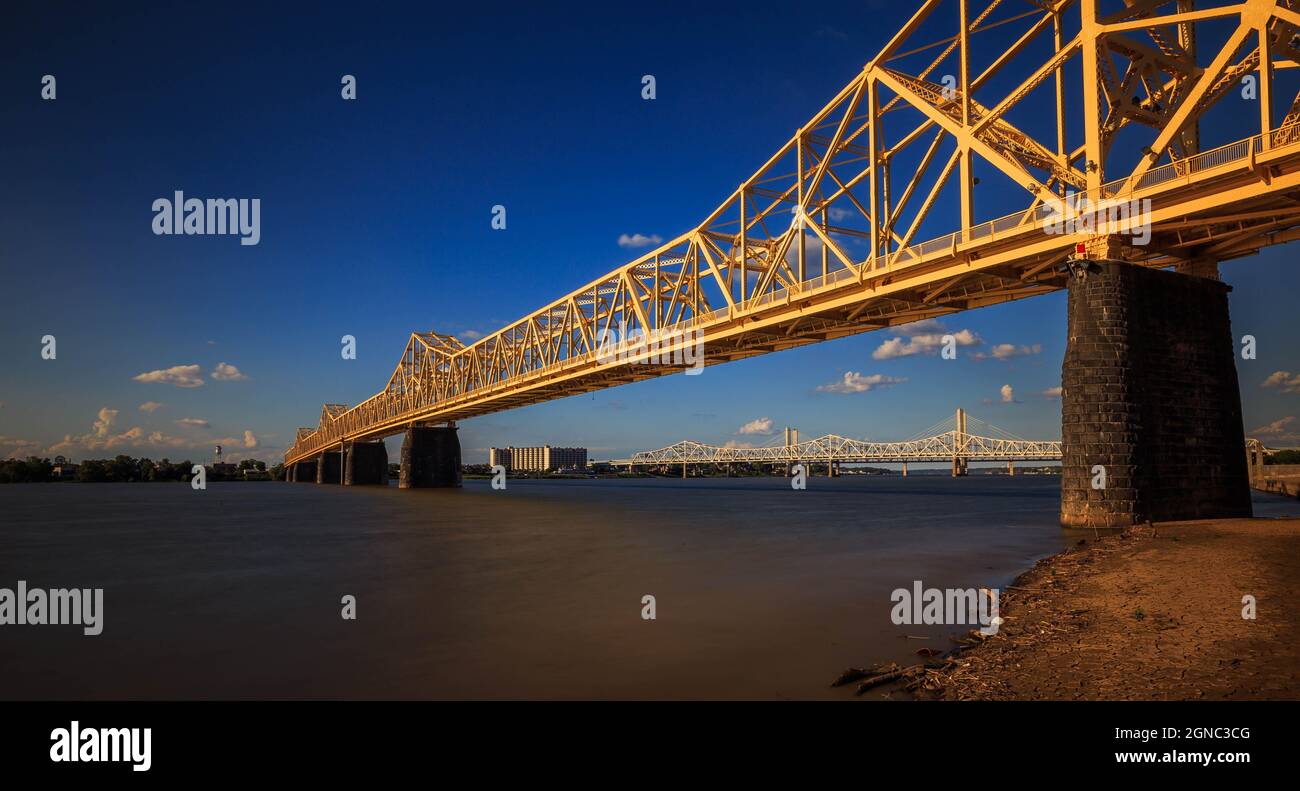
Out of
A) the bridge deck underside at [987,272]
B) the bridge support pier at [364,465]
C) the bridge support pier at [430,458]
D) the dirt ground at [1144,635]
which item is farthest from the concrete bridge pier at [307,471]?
the dirt ground at [1144,635]

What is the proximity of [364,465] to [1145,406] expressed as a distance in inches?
4260

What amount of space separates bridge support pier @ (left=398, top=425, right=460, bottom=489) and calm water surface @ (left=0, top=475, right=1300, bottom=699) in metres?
60.0

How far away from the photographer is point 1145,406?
1706cm

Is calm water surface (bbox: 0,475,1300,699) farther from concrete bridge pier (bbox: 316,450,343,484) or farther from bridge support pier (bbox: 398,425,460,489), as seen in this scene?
concrete bridge pier (bbox: 316,450,343,484)

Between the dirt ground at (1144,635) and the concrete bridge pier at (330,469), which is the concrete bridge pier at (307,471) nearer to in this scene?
the concrete bridge pier at (330,469)

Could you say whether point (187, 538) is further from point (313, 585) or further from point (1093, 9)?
point (1093, 9)

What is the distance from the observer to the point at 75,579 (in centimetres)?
1645

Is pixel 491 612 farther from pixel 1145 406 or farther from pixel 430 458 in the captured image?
pixel 430 458

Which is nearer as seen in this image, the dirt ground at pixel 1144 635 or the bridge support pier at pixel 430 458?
the dirt ground at pixel 1144 635

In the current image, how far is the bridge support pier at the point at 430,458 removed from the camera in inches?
3369

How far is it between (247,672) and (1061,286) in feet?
87.0

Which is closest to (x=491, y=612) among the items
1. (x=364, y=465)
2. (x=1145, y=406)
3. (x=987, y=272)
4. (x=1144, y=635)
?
(x=1144, y=635)

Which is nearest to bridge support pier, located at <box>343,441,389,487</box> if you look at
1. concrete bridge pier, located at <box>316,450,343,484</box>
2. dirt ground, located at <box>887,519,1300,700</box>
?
concrete bridge pier, located at <box>316,450,343,484</box>

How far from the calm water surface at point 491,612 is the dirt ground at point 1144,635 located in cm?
117
